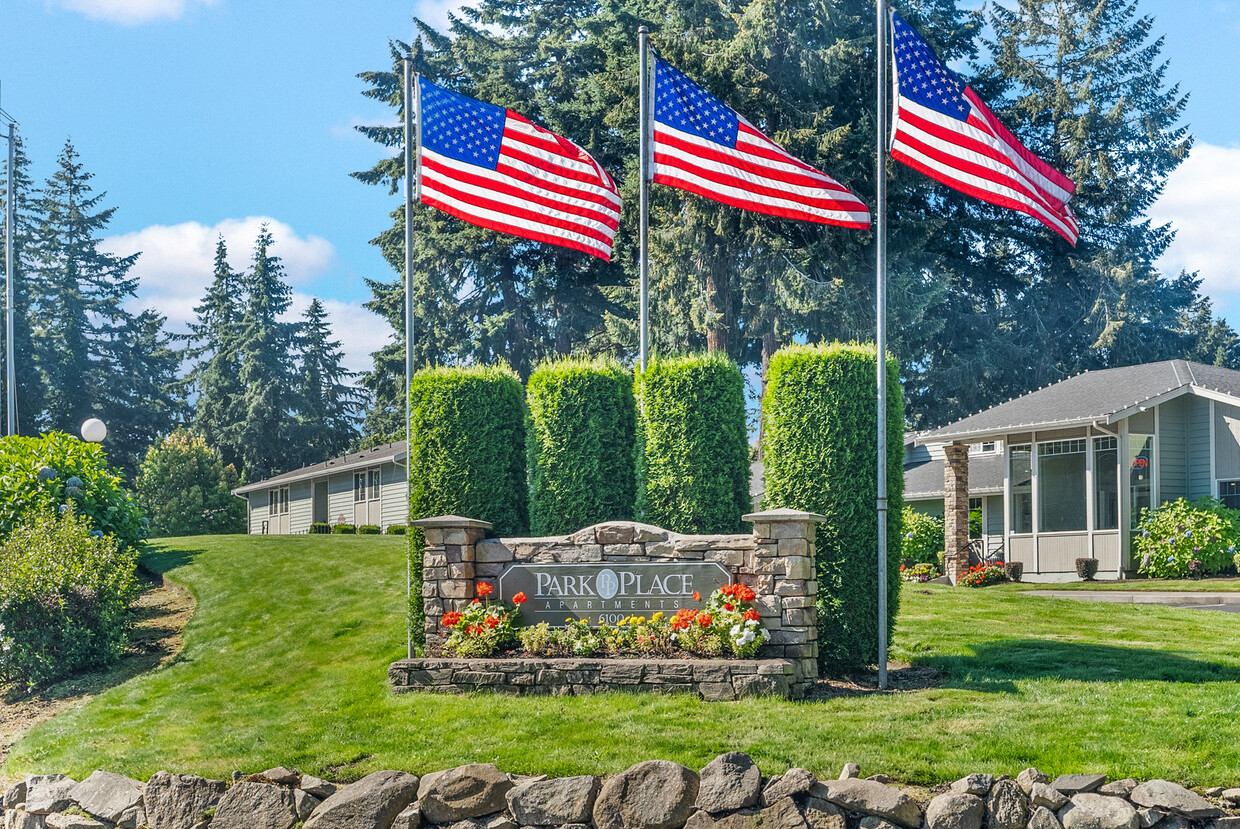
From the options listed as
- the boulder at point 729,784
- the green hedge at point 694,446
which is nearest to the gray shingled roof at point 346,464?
the green hedge at point 694,446

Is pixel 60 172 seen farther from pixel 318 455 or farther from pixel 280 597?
pixel 280 597

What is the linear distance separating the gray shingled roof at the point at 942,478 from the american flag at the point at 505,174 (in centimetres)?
1428

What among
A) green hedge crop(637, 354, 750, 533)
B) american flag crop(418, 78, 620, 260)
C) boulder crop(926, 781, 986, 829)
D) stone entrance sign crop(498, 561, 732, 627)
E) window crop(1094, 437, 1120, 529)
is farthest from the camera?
Answer: window crop(1094, 437, 1120, 529)

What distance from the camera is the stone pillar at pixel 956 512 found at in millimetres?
21031

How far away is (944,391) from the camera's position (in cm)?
3403

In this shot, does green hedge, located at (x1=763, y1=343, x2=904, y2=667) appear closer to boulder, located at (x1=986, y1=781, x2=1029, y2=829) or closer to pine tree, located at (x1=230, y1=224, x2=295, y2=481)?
boulder, located at (x1=986, y1=781, x2=1029, y2=829)

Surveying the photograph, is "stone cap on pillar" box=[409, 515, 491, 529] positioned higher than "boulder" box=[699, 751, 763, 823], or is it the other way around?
"stone cap on pillar" box=[409, 515, 491, 529]

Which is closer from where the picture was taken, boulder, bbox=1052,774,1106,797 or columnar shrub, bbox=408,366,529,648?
boulder, bbox=1052,774,1106,797

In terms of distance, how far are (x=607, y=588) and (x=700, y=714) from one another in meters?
1.77

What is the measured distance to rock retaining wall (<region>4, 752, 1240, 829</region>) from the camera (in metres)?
7.00

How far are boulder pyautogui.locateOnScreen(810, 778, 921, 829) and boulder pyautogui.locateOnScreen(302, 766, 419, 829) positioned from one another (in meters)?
2.17

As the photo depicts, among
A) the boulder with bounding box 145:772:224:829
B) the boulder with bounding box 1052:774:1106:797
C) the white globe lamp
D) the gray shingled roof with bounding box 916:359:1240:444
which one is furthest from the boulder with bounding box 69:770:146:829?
the gray shingled roof with bounding box 916:359:1240:444

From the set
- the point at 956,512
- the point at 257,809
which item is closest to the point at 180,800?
the point at 257,809

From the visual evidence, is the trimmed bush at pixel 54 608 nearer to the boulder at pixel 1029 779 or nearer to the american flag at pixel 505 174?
the american flag at pixel 505 174
